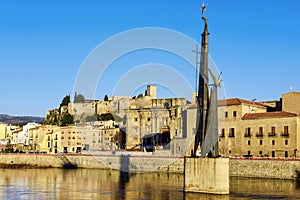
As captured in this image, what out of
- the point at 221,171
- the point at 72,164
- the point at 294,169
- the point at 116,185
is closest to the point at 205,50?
the point at 221,171

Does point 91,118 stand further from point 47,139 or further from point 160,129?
point 160,129

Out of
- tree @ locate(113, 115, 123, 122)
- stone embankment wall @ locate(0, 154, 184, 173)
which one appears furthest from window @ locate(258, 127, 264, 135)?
tree @ locate(113, 115, 123, 122)

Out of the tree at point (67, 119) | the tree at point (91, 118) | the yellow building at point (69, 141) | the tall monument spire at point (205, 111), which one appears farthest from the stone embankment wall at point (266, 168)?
the tree at point (91, 118)

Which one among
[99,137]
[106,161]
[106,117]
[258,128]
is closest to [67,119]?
[106,117]

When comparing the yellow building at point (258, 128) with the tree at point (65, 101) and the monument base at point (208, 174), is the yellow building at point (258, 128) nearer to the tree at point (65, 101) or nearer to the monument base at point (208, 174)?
the monument base at point (208, 174)

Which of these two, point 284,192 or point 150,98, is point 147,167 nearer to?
point 284,192

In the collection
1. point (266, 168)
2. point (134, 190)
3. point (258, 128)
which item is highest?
point (258, 128)

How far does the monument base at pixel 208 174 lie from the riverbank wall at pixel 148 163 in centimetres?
2238

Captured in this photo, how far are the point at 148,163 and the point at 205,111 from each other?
36006 millimetres

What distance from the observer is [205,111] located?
40.9m

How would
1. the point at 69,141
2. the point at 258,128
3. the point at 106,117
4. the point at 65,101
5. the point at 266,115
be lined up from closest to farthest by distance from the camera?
the point at 266,115 → the point at 258,128 → the point at 69,141 → the point at 106,117 → the point at 65,101

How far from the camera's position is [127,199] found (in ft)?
129

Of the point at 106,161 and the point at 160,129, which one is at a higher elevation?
the point at 160,129

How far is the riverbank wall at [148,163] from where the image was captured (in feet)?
197
